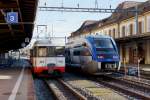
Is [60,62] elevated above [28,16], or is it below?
below

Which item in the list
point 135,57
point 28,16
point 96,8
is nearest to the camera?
point 28,16

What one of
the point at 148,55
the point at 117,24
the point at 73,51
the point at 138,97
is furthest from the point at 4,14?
the point at 117,24

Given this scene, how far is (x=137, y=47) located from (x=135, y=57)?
A: 2813mm

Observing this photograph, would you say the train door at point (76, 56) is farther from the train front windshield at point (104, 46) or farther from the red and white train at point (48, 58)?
the train front windshield at point (104, 46)

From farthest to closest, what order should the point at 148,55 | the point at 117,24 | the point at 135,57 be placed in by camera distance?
the point at 117,24
the point at 135,57
the point at 148,55

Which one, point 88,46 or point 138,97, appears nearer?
point 138,97

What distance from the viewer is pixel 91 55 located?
26516mm

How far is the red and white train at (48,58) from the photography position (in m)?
27.1

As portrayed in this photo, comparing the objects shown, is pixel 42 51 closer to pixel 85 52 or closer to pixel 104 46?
pixel 85 52

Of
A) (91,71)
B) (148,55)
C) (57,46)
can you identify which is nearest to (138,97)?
(91,71)

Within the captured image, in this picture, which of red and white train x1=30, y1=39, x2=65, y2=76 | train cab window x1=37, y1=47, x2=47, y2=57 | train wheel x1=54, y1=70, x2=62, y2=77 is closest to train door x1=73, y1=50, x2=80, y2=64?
train wheel x1=54, y1=70, x2=62, y2=77

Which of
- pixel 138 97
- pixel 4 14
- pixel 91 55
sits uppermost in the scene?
pixel 4 14

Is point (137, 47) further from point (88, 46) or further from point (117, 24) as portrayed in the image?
point (88, 46)

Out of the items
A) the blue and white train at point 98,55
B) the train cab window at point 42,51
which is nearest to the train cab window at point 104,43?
the blue and white train at point 98,55
